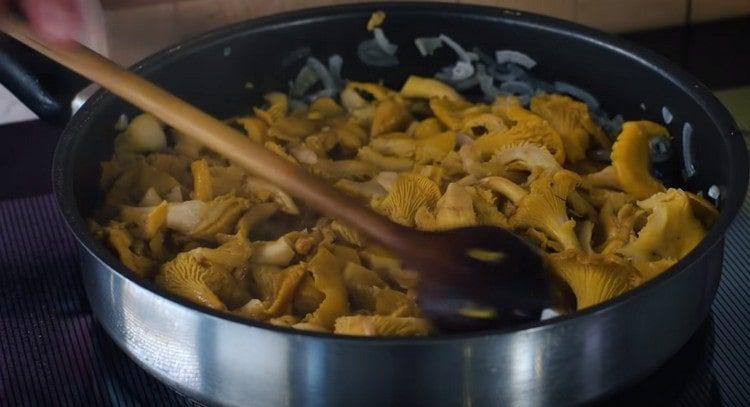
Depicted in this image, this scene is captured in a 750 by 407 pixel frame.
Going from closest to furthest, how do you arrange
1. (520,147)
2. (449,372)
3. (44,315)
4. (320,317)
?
(449,372)
(320,317)
(44,315)
(520,147)

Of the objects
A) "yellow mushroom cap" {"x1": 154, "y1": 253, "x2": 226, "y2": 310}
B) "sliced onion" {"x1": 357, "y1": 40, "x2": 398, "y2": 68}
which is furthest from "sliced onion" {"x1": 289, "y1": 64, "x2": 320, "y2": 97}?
"yellow mushroom cap" {"x1": 154, "y1": 253, "x2": 226, "y2": 310}

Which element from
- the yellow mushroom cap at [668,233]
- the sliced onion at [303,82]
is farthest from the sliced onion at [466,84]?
the yellow mushroom cap at [668,233]

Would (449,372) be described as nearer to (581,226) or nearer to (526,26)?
(581,226)

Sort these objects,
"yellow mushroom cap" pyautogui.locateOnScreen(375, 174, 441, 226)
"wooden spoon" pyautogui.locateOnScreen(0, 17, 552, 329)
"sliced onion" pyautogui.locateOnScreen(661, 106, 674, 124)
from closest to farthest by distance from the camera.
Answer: "wooden spoon" pyautogui.locateOnScreen(0, 17, 552, 329)
"yellow mushroom cap" pyautogui.locateOnScreen(375, 174, 441, 226)
"sliced onion" pyautogui.locateOnScreen(661, 106, 674, 124)

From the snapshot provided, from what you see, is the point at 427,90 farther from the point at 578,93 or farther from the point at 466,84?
the point at 578,93

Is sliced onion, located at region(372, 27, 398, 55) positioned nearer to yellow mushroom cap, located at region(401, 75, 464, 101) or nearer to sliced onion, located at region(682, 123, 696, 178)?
yellow mushroom cap, located at region(401, 75, 464, 101)

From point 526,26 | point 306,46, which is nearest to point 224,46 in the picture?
point 306,46
